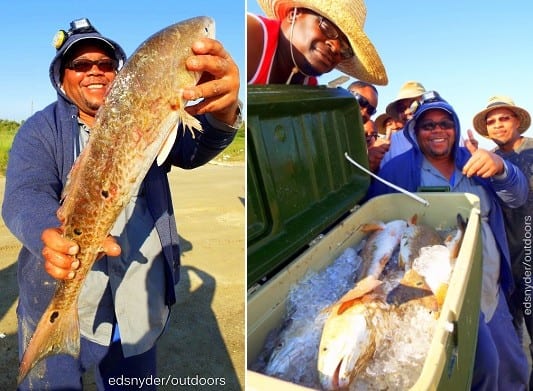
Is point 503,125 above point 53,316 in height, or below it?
above

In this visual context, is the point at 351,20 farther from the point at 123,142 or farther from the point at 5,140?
the point at 5,140

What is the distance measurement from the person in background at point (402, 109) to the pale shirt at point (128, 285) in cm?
242

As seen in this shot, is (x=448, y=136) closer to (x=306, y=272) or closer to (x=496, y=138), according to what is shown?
(x=496, y=138)

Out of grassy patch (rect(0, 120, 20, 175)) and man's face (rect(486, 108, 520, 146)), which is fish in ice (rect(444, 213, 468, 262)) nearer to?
man's face (rect(486, 108, 520, 146))

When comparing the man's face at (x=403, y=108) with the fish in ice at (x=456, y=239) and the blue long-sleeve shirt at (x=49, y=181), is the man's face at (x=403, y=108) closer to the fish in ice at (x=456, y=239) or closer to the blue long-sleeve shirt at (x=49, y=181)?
the fish in ice at (x=456, y=239)

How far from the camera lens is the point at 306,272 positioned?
2.68 meters

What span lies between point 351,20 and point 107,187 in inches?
81.7

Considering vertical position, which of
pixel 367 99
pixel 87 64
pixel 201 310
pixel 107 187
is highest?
pixel 87 64

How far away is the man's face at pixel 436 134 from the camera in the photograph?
3562mm

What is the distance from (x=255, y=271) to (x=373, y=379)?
0.78m

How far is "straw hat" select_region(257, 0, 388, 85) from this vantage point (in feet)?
9.96

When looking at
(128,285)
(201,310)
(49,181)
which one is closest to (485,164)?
(128,285)

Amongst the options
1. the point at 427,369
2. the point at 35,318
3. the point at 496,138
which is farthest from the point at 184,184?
the point at 427,369

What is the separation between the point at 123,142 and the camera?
1855mm
